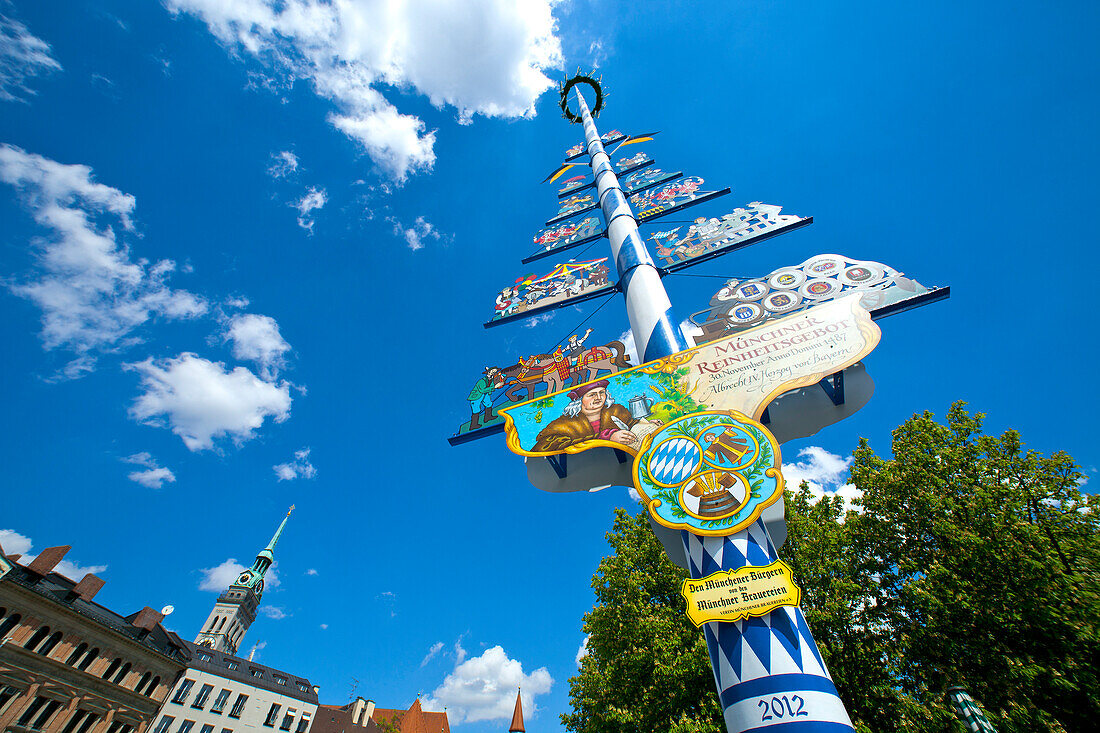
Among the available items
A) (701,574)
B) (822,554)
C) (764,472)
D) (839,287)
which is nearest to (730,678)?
(701,574)

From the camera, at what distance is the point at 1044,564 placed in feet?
26.2

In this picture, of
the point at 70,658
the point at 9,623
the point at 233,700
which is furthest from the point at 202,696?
the point at 9,623

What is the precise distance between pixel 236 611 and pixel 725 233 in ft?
222

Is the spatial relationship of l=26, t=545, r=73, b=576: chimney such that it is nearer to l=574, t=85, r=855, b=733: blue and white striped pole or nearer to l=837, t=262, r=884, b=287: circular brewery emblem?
l=574, t=85, r=855, b=733: blue and white striped pole

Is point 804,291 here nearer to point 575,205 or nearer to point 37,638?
point 575,205

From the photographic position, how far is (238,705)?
99.8ft

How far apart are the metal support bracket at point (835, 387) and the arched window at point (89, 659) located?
110 feet

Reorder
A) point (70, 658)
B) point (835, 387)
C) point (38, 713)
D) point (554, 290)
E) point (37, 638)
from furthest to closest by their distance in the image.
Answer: point (70, 658) → point (37, 638) → point (38, 713) → point (554, 290) → point (835, 387)

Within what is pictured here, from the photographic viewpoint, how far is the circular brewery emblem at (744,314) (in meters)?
7.23

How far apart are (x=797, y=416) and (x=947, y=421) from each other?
7380 millimetres

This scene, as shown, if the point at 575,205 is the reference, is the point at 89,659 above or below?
below

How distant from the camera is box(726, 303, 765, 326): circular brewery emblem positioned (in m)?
7.23

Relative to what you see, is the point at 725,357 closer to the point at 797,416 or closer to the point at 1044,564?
the point at 797,416

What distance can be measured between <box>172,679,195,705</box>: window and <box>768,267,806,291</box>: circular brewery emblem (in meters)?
38.1
